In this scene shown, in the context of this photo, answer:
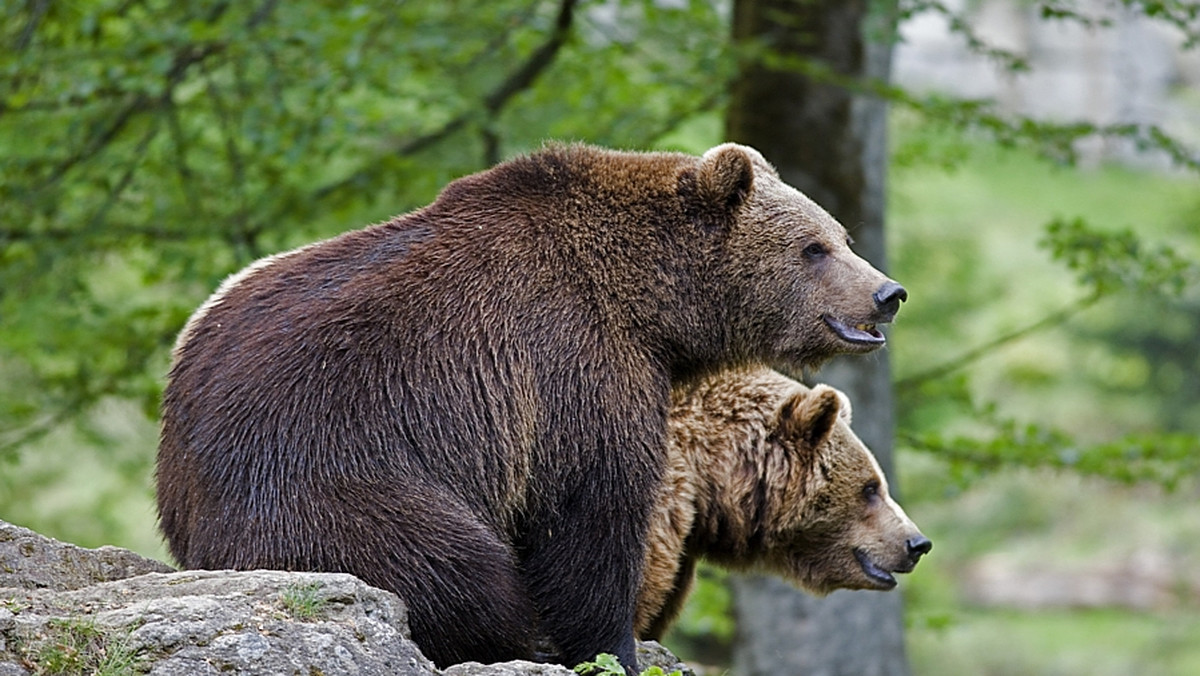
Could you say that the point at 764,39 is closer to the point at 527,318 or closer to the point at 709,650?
the point at 527,318

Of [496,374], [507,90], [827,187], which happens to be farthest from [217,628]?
[507,90]

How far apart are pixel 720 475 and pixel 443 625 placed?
A: 6.53 ft

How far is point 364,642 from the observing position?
359 centimetres

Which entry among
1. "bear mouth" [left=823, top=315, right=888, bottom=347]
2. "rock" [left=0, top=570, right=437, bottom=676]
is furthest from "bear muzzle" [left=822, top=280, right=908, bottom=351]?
"rock" [left=0, top=570, right=437, bottom=676]

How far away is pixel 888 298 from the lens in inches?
199

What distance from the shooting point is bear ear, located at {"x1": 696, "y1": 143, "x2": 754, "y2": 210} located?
16.6ft

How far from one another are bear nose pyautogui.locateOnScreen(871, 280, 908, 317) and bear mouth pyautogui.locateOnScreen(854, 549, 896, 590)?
57.8 inches

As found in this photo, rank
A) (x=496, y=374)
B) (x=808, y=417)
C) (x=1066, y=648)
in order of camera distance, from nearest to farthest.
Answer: (x=496, y=374) → (x=808, y=417) → (x=1066, y=648)

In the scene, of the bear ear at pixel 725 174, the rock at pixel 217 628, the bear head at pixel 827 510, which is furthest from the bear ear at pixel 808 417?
the rock at pixel 217 628

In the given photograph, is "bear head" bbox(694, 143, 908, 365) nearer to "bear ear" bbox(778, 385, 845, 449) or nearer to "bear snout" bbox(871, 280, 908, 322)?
"bear snout" bbox(871, 280, 908, 322)

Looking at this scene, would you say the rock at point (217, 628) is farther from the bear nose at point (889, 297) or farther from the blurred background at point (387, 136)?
the blurred background at point (387, 136)

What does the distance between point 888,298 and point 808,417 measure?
101 centimetres

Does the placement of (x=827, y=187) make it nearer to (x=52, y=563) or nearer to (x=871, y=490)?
(x=871, y=490)

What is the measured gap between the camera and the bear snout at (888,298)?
5059 mm
